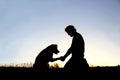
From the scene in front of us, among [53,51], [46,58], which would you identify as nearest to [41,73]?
[46,58]

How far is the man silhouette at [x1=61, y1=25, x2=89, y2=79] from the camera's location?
9.86 m

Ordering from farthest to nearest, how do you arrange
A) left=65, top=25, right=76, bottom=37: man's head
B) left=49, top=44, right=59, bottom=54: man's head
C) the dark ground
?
left=49, top=44, right=59, bottom=54: man's head
the dark ground
left=65, top=25, right=76, bottom=37: man's head

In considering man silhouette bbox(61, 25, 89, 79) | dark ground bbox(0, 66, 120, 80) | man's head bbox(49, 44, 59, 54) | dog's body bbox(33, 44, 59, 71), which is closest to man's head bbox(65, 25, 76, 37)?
man silhouette bbox(61, 25, 89, 79)

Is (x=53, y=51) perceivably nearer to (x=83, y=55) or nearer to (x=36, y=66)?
(x=36, y=66)

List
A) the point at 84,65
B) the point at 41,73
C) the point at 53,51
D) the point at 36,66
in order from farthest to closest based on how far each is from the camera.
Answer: the point at 53,51 < the point at 36,66 < the point at 41,73 < the point at 84,65

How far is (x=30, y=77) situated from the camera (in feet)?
40.5

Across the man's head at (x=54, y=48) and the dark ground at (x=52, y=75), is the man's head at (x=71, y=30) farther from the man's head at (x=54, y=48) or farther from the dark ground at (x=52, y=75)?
the man's head at (x=54, y=48)

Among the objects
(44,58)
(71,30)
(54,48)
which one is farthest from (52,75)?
(71,30)

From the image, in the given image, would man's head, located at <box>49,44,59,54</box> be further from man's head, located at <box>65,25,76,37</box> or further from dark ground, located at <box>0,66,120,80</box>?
man's head, located at <box>65,25,76,37</box>

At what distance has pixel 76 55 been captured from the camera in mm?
10062

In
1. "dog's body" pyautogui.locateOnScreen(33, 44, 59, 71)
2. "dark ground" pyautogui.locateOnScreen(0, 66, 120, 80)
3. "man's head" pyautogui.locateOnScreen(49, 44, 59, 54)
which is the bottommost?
"dark ground" pyautogui.locateOnScreen(0, 66, 120, 80)

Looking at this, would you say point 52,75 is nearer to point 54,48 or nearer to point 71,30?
point 54,48

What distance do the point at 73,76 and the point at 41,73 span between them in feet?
9.20

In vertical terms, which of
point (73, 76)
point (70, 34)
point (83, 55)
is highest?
point (70, 34)
